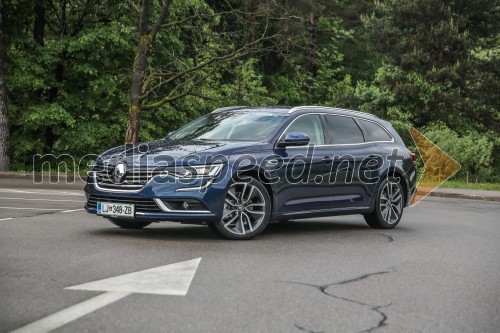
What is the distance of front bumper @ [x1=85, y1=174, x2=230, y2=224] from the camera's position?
8727 millimetres

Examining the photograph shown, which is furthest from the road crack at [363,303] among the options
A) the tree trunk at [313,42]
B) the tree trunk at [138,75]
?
the tree trunk at [313,42]

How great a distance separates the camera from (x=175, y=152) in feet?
29.7

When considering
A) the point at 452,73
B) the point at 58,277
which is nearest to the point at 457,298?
the point at 58,277

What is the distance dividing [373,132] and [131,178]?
4.29 metres

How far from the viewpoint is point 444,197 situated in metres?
23.3

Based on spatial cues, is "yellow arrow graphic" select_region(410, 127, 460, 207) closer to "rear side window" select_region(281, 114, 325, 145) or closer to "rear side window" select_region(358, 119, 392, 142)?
"rear side window" select_region(358, 119, 392, 142)

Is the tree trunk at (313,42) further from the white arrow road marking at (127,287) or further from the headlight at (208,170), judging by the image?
the white arrow road marking at (127,287)

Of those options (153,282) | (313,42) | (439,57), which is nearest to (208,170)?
(153,282)

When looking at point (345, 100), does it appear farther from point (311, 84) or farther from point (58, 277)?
point (58, 277)

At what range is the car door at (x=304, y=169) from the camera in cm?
966

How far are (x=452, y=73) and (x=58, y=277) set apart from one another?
33802 millimetres

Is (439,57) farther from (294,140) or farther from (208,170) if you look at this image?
(208,170)

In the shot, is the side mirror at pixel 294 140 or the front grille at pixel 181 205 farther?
the side mirror at pixel 294 140

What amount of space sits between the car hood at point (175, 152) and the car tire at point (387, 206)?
2.68 meters
